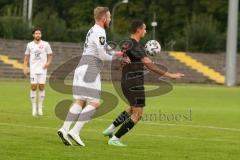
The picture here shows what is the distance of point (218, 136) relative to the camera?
1609cm

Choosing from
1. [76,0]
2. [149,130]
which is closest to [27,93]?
[149,130]

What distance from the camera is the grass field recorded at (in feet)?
39.3

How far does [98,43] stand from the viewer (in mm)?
13109

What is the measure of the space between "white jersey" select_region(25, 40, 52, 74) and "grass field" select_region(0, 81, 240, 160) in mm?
1287

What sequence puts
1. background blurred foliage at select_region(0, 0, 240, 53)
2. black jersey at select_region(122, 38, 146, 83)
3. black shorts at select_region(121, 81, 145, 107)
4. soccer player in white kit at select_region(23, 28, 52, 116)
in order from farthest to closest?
background blurred foliage at select_region(0, 0, 240, 53), soccer player in white kit at select_region(23, 28, 52, 116), black shorts at select_region(121, 81, 145, 107), black jersey at select_region(122, 38, 146, 83)

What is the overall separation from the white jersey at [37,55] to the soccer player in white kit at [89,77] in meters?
7.67

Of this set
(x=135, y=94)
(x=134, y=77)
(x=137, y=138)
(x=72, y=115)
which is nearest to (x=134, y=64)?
(x=134, y=77)

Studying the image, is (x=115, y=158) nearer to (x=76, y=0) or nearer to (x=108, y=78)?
(x=108, y=78)

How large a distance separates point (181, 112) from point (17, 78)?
28.3 m

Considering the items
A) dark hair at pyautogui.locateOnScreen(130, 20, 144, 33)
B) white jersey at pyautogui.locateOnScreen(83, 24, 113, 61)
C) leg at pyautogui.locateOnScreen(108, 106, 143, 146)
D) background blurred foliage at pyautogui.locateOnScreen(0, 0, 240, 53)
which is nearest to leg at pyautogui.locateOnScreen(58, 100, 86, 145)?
leg at pyautogui.locateOnScreen(108, 106, 143, 146)

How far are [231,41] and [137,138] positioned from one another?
123 ft

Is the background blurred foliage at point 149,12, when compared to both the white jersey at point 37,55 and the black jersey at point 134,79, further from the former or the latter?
the black jersey at point 134,79

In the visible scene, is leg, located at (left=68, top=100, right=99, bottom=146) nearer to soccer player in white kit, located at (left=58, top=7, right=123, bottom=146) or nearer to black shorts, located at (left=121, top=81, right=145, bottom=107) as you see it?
soccer player in white kit, located at (left=58, top=7, right=123, bottom=146)

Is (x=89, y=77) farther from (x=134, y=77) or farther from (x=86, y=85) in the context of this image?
Result: (x=134, y=77)
